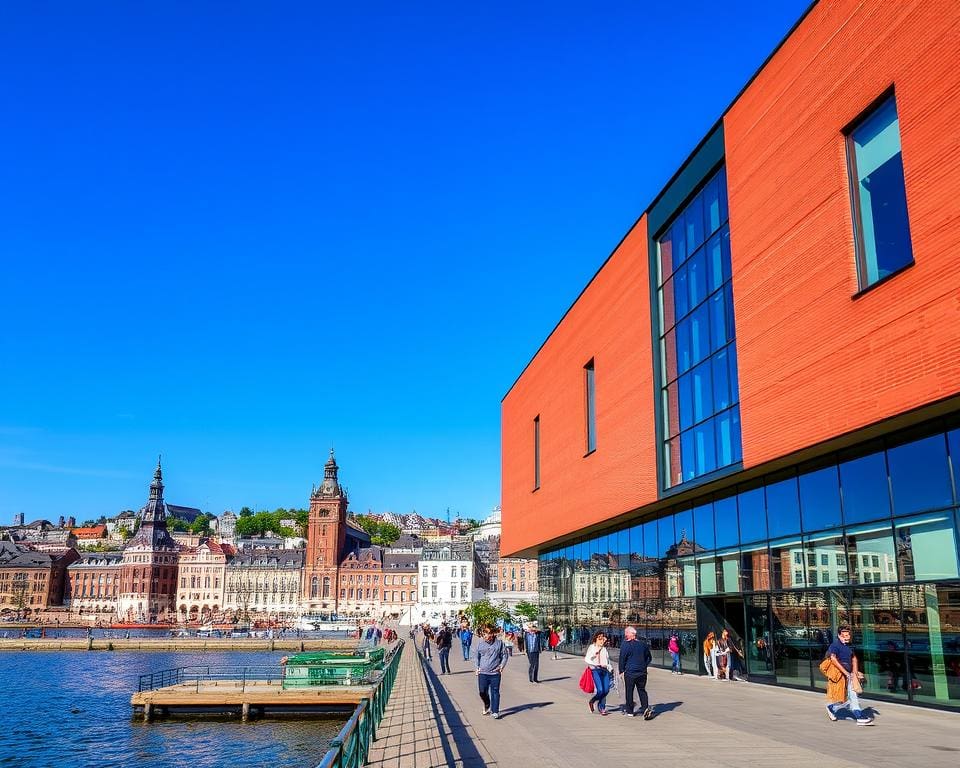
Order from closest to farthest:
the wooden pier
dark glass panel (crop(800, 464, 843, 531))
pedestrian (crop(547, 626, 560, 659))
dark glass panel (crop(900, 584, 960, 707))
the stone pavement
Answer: the stone pavement
dark glass panel (crop(900, 584, 960, 707))
dark glass panel (crop(800, 464, 843, 531))
the wooden pier
pedestrian (crop(547, 626, 560, 659))

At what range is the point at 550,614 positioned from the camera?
49.4 meters

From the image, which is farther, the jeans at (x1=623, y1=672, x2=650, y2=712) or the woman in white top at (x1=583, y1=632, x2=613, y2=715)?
the woman in white top at (x1=583, y1=632, x2=613, y2=715)

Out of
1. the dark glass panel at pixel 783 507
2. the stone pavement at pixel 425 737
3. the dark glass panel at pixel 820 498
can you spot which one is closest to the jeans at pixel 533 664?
the stone pavement at pixel 425 737

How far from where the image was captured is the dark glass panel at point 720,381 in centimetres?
2530

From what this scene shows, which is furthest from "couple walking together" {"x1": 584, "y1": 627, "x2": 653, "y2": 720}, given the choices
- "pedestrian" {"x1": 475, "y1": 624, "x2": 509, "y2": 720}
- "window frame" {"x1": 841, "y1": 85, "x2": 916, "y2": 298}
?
"window frame" {"x1": 841, "y1": 85, "x2": 916, "y2": 298}

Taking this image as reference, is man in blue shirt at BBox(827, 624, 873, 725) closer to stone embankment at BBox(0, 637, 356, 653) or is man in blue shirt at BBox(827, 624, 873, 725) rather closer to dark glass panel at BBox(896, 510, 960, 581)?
dark glass panel at BBox(896, 510, 960, 581)

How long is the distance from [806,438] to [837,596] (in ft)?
13.0

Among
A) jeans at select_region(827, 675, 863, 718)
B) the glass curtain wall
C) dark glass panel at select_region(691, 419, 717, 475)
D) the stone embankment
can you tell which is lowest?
the stone embankment

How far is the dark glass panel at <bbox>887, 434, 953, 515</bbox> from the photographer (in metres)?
17.6

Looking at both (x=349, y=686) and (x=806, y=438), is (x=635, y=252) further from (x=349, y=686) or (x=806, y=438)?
(x=349, y=686)

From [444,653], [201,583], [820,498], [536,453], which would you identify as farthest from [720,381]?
[201,583]

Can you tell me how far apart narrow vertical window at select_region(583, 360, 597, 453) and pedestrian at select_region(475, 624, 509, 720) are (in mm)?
18558

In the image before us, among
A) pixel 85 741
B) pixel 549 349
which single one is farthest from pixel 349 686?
pixel 549 349

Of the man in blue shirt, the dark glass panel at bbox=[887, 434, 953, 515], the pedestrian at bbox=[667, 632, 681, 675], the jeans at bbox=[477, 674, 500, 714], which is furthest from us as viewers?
the pedestrian at bbox=[667, 632, 681, 675]
